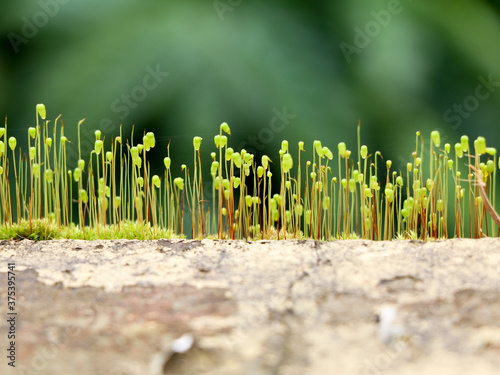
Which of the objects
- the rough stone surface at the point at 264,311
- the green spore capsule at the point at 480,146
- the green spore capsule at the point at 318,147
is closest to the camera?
the rough stone surface at the point at 264,311

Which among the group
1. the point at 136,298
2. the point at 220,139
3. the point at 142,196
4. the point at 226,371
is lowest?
the point at 226,371

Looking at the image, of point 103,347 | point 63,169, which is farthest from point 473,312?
point 63,169

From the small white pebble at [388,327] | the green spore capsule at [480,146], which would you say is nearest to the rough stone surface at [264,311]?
the small white pebble at [388,327]

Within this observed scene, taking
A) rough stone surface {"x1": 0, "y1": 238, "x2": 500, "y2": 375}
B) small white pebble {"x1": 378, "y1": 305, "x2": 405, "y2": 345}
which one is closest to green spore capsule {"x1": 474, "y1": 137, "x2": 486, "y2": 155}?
rough stone surface {"x1": 0, "y1": 238, "x2": 500, "y2": 375}

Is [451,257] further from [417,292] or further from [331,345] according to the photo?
[331,345]

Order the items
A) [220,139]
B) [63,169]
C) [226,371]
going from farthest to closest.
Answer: [63,169]
[220,139]
[226,371]

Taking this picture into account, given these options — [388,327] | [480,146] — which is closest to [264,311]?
[388,327]

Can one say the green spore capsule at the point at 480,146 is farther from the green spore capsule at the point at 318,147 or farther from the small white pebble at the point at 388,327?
the small white pebble at the point at 388,327

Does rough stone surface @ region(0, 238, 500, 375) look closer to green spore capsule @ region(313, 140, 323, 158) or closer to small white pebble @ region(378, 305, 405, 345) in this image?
small white pebble @ region(378, 305, 405, 345)

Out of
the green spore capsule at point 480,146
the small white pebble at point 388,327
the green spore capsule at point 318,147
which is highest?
the green spore capsule at point 318,147
